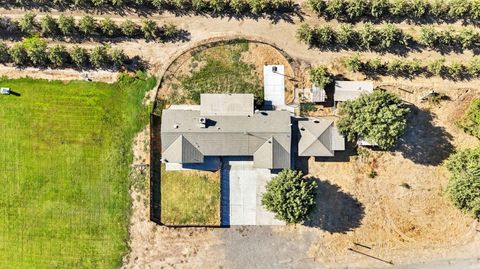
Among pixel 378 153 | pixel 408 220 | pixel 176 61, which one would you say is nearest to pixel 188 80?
pixel 176 61

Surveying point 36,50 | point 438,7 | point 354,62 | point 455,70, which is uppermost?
point 438,7

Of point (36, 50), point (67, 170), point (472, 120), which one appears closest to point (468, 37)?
point (472, 120)

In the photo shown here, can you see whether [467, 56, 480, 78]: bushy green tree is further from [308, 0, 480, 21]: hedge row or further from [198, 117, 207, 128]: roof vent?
[198, 117, 207, 128]: roof vent

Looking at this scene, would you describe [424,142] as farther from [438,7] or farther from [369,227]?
[438,7]

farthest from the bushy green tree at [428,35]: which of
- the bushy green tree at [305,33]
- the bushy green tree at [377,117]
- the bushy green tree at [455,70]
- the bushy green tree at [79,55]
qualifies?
the bushy green tree at [79,55]

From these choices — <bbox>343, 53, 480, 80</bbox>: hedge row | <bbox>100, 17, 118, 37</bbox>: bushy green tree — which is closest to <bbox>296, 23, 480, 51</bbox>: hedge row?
<bbox>343, 53, 480, 80</bbox>: hedge row

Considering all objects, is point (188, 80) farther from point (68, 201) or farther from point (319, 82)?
point (68, 201)

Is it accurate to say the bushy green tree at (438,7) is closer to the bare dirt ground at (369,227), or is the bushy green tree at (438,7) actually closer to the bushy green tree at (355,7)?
the bushy green tree at (355,7)
